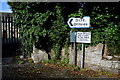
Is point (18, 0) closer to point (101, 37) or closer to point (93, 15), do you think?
point (93, 15)

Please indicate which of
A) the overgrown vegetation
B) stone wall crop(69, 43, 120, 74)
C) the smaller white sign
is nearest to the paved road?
stone wall crop(69, 43, 120, 74)

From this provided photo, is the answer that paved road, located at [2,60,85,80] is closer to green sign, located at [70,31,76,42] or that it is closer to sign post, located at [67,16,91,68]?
sign post, located at [67,16,91,68]

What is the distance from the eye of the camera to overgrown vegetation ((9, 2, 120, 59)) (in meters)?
5.00

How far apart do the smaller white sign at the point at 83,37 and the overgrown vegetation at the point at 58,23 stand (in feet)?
0.85

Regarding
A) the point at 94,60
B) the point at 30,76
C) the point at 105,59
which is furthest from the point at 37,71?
the point at 105,59

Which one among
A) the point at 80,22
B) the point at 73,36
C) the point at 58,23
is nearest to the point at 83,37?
the point at 73,36

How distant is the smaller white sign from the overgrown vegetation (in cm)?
26

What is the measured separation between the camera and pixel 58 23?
5.54 m

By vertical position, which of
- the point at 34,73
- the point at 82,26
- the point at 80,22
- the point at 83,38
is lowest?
the point at 34,73

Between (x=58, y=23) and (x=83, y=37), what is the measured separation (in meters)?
1.23

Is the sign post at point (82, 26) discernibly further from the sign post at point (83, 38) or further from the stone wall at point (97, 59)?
the stone wall at point (97, 59)

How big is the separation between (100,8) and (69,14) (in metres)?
1.38

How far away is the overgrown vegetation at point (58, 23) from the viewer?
197 inches

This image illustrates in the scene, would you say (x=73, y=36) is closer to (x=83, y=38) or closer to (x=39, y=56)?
(x=83, y=38)
